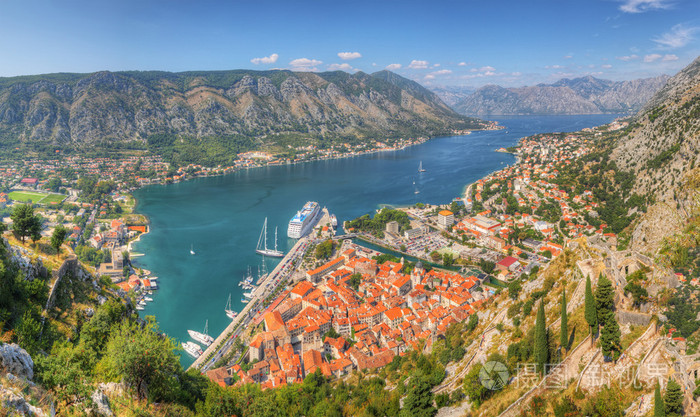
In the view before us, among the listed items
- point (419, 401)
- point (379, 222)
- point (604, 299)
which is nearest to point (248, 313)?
point (419, 401)

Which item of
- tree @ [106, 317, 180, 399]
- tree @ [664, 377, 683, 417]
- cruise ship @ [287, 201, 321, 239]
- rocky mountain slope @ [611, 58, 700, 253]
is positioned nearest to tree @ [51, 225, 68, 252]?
tree @ [106, 317, 180, 399]

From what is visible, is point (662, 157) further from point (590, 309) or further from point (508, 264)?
point (590, 309)

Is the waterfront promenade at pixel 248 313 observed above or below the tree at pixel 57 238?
below

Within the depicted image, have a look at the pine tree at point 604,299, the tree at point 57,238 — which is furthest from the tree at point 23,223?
the pine tree at point 604,299

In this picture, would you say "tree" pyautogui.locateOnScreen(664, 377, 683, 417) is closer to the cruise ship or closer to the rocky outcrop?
the rocky outcrop

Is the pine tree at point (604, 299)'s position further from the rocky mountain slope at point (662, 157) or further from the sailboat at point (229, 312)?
the sailboat at point (229, 312)

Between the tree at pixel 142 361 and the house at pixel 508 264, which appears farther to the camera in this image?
the house at pixel 508 264
